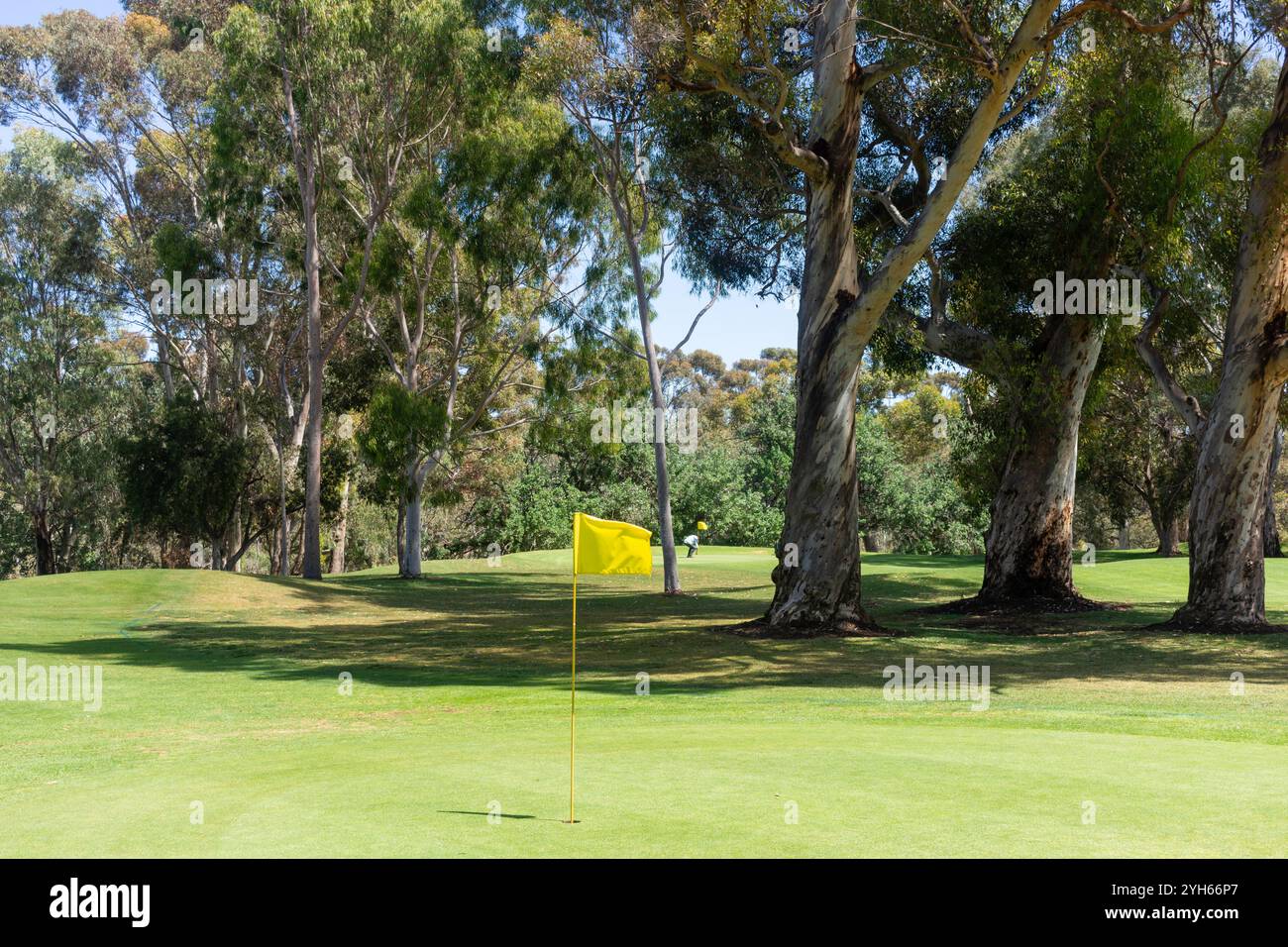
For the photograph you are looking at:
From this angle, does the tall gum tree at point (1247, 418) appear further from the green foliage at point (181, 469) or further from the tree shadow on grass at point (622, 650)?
the green foliage at point (181, 469)

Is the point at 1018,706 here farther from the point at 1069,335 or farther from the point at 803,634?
the point at 1069,335

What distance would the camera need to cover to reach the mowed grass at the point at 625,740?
19.6 feet

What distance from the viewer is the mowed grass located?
19.6 ft

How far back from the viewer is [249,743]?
11047 mm

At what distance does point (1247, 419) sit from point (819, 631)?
843 centimetres

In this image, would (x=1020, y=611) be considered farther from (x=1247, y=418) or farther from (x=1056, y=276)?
(x=1056, y=276)

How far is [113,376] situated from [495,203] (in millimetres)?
25399

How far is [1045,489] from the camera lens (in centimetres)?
2570

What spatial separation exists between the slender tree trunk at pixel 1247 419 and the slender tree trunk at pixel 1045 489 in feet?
11.9

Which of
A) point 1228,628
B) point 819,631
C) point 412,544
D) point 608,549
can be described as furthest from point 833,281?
point 412,544

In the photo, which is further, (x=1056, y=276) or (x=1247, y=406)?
(x=1056, y=276)

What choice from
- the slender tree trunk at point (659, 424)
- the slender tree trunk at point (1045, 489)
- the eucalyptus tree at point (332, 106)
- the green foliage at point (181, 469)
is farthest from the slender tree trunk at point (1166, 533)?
the green foliage at point (181, 469)

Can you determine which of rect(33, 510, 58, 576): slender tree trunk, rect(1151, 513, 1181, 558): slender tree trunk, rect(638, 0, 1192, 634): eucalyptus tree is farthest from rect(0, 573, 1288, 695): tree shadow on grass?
rect(33, 510, 58, 576): slender tree trunk
